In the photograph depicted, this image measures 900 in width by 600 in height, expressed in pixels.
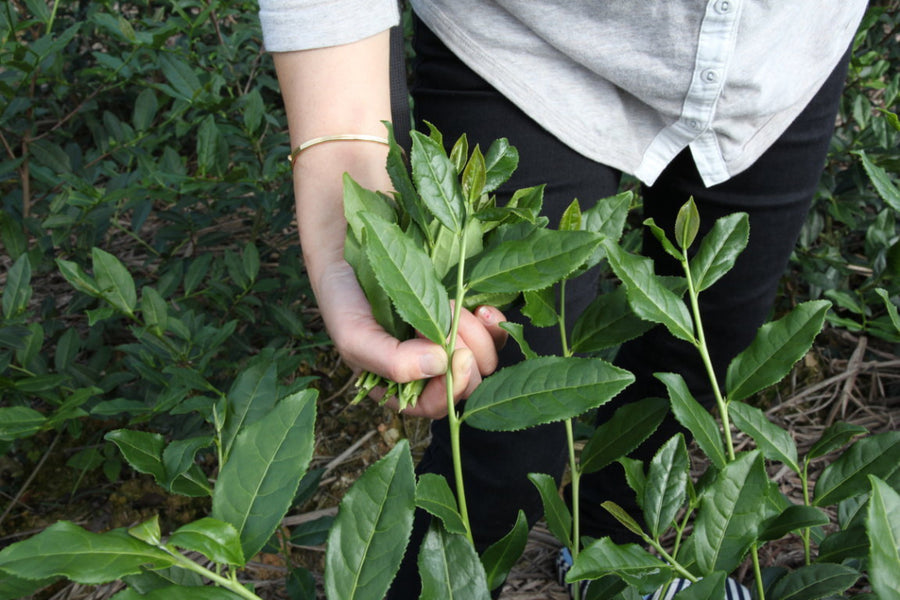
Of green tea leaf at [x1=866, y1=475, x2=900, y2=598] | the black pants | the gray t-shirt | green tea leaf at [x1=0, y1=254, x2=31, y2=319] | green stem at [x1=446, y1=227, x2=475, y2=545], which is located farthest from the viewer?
green tea leaf at [x1=0, y1=254, x2=31, y2=319]

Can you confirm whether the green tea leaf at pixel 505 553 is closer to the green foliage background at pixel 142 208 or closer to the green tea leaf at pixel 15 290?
the green foliage background at pixel 142 208

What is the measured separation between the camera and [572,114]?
1055mm

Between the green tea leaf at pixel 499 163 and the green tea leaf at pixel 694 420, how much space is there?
0.69 ft

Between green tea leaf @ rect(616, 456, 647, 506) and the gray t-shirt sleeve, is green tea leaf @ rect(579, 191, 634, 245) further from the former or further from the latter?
the gray t-shirt sleeve

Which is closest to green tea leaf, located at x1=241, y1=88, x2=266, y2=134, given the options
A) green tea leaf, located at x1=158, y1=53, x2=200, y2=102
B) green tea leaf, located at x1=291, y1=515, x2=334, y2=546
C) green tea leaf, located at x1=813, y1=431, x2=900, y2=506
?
green tea leaf, located at x1=158, y1=53, x2=200, y2=102

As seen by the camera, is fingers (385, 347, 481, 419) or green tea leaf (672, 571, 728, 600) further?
fingers (385, 347, 481, 419)

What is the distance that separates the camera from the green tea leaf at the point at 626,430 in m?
0.56

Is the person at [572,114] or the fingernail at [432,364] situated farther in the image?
the person at [572,114]

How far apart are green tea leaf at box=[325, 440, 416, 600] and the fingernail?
0.12 metres

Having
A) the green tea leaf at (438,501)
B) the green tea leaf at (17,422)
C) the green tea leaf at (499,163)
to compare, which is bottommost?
the green tea leaf at (17,422)

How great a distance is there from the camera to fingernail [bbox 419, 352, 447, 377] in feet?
1.78

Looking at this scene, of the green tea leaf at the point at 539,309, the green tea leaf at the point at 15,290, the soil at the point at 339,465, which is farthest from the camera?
the soil at the point at 339,465

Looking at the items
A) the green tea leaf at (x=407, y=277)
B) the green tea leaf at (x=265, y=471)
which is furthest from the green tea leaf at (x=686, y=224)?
the green tea leaf at (x=265, y=471)

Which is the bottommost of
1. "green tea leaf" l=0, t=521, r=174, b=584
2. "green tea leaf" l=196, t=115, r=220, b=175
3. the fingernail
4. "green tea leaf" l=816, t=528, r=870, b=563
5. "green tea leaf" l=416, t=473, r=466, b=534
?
"green tea leaf" l=196, t=115, r=220, b=175
